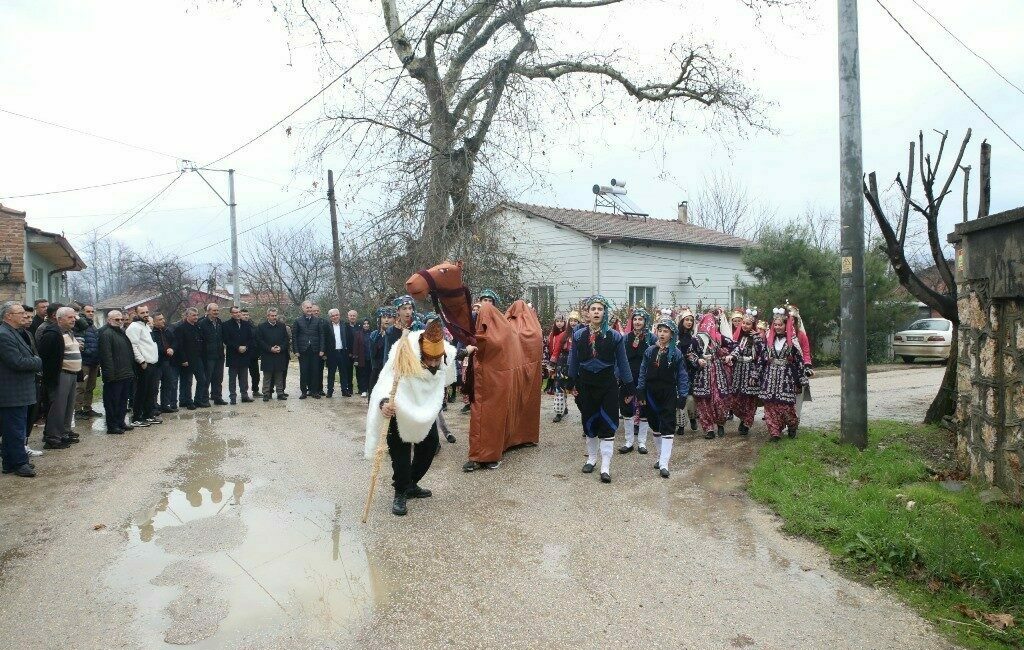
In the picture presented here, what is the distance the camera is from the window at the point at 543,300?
57.8ft

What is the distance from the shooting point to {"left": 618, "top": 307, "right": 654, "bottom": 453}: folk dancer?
800cm

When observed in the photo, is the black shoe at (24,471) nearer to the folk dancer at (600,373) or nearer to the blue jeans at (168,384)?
the blue jeans at (168,384)

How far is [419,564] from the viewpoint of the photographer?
469cm

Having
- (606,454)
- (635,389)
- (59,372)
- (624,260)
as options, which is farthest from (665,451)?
(624,260)

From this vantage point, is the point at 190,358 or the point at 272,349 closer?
the point at 190,358

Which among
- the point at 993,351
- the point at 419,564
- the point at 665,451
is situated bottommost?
the point at 419,564

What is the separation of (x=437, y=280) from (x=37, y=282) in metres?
20.9

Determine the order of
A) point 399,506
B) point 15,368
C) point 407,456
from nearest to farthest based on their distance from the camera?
1. point 399,506
2. point 407,456
3. point 15,368

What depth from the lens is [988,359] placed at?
A: 569 cm

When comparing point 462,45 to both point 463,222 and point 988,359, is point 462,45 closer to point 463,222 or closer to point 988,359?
point 463,222

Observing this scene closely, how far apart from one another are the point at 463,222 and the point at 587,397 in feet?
27.8

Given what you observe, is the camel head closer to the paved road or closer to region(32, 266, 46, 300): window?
the paved road

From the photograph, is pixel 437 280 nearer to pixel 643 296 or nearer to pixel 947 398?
pixel 947 398

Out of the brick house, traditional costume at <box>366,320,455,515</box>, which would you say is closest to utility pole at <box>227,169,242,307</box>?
the brick house
